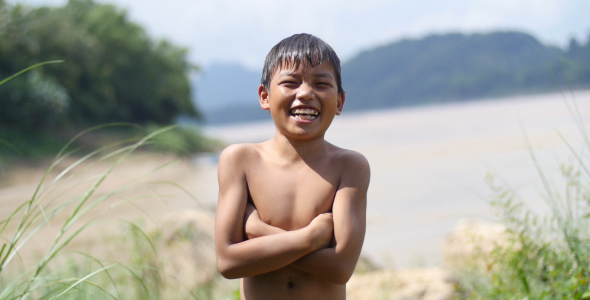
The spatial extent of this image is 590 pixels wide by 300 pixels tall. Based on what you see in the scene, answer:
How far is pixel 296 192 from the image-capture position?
2.13 metres

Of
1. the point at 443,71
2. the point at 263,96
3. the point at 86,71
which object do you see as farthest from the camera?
the point at 443,71

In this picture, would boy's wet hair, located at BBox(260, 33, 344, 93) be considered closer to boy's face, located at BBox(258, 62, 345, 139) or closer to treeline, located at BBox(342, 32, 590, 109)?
boy's face, located at BBox(258, 62, 345, 139)

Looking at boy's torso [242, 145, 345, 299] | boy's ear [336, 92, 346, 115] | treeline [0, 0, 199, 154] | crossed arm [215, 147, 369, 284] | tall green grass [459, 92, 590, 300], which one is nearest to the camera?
crossed arm [215, 147, 369, 284]

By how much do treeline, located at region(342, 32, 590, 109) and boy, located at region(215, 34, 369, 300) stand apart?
50472 mm

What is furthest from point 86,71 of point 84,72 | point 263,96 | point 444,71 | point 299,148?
point 444,71

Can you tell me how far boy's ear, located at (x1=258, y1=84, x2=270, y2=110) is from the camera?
7.34ft

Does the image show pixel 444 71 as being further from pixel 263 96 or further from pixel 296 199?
pixel 296 199

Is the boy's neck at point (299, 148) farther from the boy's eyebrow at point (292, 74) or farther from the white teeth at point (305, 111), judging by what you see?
the boy's eyebrow at point (292, 74)

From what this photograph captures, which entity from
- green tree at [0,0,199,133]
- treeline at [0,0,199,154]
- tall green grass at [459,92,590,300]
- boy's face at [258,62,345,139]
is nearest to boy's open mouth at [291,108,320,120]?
boy's face at [258,62,345,139]

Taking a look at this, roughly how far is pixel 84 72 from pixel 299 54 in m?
22.9

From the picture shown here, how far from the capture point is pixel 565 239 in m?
3.24

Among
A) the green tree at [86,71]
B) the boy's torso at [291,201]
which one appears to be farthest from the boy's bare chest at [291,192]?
the green tree at [86,71]

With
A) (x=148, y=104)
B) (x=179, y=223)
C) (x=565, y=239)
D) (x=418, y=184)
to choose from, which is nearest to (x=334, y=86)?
(x=565, y=239)

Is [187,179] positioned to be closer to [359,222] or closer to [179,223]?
[179,223]
